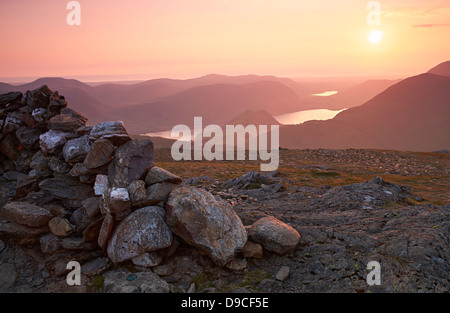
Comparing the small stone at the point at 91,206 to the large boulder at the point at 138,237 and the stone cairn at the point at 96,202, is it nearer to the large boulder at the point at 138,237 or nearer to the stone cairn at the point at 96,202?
the stone cairn at the point at 96,202

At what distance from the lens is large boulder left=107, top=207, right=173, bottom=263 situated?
30.6 feet

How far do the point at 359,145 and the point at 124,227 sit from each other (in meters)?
206

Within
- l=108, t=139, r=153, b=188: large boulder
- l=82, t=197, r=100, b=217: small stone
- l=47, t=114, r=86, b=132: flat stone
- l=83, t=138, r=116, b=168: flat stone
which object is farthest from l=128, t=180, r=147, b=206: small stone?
l=47, t=114, r=86, b=132: flat stone

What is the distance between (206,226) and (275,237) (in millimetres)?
2535

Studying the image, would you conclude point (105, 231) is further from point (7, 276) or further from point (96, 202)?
point (7, 276)

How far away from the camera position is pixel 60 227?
1001 centimetres

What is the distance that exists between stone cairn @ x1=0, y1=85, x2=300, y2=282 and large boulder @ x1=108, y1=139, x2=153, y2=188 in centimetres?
4

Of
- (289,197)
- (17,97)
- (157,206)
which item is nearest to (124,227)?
(157,206)

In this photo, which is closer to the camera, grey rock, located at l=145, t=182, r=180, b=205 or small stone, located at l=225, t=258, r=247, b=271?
small stone, located at l=225, t=258, r=247, b=271

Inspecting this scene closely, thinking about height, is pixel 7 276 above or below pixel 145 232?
below

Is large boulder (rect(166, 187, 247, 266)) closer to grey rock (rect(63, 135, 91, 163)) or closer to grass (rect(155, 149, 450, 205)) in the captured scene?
grey rock (rect(63, 135, 91, 163))

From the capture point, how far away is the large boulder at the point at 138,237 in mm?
9328

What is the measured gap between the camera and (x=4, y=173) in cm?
1247

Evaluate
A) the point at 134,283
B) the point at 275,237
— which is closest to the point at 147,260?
the point at 134,283
